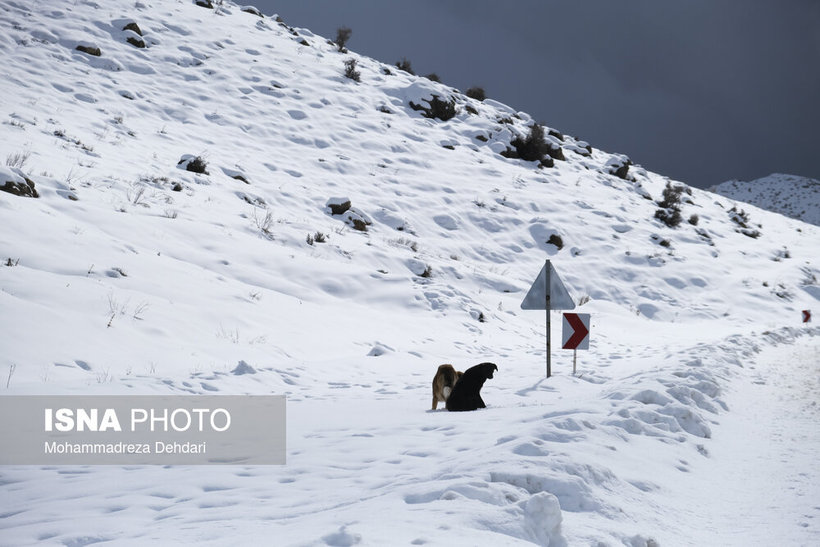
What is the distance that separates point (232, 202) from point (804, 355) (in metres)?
15.0

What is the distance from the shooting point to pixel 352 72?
106 ft

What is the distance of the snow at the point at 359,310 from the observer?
3713 mm

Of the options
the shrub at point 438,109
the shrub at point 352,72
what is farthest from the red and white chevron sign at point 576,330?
the shrub at point 352,72

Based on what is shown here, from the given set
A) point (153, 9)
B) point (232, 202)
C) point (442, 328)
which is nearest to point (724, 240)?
point (442, 328)

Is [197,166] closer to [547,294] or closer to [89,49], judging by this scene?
[89,49]

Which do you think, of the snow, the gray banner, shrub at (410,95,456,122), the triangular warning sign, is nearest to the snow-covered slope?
the snow

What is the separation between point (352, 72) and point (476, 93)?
1053 centimetres

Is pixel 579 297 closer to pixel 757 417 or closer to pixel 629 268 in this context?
pixel 629 268

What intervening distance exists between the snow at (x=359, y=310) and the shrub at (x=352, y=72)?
509 millimetres

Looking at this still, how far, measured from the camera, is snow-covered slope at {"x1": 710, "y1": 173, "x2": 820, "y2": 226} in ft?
273

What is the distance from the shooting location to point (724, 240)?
29672 millimetres

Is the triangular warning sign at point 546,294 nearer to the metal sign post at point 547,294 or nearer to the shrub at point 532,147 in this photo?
the metal sign post at point 547,294

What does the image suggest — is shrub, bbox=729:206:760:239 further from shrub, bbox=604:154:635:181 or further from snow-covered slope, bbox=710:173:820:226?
snow-covered slope, bbox=710:173:820:226

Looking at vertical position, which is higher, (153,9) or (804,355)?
(153,9)
